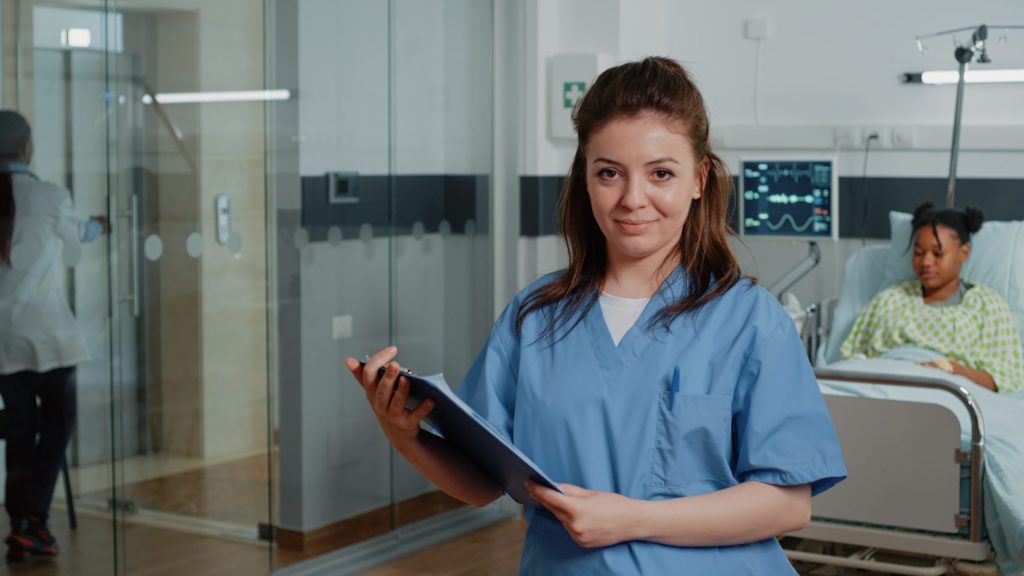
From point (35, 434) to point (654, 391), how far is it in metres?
2.02

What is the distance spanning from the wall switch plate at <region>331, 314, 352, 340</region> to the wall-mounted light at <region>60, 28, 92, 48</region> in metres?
1.24

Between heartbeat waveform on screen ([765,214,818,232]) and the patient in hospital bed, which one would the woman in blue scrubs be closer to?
the patient in hospital bed

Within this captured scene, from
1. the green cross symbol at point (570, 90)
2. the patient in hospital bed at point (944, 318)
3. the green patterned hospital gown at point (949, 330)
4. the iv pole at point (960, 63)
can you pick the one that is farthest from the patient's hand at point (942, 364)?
the green cross symbol at point (570, 90)

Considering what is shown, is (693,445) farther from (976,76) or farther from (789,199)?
(976,76)

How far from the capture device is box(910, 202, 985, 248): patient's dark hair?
12.9ft

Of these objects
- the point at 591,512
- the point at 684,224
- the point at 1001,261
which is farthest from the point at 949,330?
the point at 591,512

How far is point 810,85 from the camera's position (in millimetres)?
4609

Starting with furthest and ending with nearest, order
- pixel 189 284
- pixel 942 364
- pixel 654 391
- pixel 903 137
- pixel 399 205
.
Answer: pixel 903 137 → pixel 399 205 → pixel 942 364 → pixel 189 284 → pixel 654 391

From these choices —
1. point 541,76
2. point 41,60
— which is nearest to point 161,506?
point 41,60

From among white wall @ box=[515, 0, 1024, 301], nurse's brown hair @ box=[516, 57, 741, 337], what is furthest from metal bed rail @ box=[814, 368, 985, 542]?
nurse's brown hair @ box=[516, 57, 741, 337]

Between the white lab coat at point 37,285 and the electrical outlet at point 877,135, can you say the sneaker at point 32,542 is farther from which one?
the electrical outlet at point 877,135

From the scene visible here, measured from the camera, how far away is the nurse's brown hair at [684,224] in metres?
1.41

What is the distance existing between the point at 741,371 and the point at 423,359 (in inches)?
117

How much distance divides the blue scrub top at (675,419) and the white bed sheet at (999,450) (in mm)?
1722
